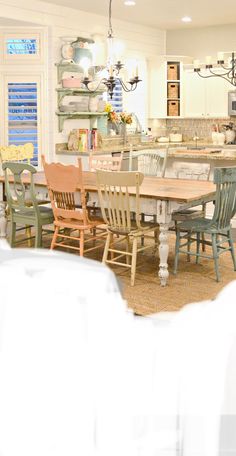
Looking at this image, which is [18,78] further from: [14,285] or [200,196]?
[14,285]

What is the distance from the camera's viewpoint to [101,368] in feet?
6.17

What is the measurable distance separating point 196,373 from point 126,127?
8.35 metres

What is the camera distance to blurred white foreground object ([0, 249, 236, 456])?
A: 5.75 feet

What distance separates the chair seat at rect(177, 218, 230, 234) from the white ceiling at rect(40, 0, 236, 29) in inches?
138

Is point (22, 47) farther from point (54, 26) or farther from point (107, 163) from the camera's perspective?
point (107, 163)

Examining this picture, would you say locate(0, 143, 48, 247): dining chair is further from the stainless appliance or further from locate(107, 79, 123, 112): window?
the stainless appliance

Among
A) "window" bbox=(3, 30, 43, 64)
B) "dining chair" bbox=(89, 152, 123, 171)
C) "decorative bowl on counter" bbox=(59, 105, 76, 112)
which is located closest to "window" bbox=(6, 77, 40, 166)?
"window" bbox=(3, 30, 43, 64)

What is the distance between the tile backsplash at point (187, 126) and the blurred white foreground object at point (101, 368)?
8842mm

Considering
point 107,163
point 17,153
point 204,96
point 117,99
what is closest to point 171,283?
point 107,163

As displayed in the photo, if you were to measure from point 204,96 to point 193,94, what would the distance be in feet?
0.66

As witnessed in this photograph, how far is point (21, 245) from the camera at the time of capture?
6.57 m

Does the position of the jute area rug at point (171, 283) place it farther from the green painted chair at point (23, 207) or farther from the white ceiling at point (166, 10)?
the white ceiling at point (166, 10)

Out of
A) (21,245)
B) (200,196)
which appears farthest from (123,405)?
(21,245)

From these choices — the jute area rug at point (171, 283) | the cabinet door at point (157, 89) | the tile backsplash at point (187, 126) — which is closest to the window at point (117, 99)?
the cabinet door at point (157, 89)
